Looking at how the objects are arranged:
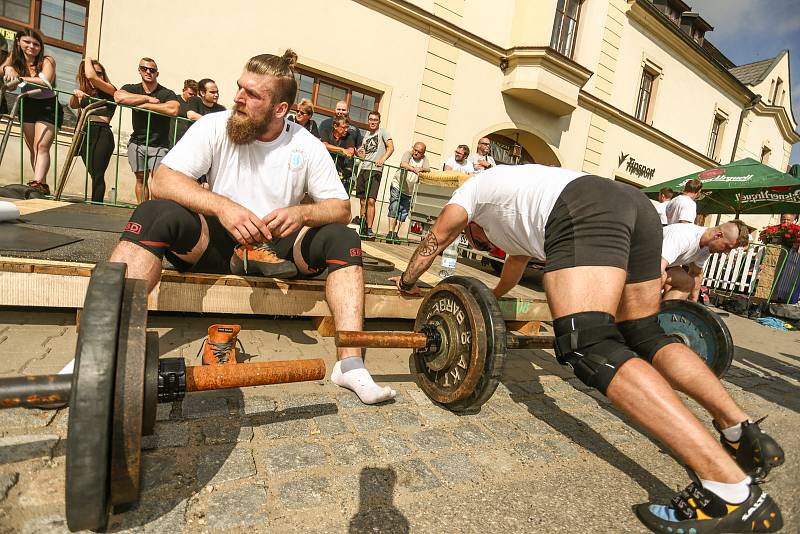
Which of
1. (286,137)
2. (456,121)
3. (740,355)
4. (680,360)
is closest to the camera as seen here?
(680,360)

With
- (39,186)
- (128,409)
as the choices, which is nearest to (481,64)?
(39,186)

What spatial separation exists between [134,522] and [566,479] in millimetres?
1443

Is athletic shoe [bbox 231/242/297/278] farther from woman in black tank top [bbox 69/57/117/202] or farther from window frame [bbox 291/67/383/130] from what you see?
window frame [bbox 291/67/383/130]

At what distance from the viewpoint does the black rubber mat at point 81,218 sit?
2971 mm

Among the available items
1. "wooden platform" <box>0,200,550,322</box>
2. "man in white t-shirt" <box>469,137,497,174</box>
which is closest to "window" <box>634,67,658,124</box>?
"man in white t-shirt" <box>469,137,497,174</box>

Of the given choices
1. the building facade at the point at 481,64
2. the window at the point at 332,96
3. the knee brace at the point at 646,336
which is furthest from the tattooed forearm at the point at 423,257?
the window at the point at 332,96

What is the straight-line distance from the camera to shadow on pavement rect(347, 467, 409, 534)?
1234mm

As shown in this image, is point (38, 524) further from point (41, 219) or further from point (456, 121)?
point (456, 121)

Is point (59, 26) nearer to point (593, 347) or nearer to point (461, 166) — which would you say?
point (461, 166)

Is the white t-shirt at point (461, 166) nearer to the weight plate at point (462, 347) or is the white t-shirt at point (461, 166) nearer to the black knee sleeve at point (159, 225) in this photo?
the weight plate at point (462, 347)

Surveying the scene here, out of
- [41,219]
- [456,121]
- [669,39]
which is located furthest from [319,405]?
[669,39]

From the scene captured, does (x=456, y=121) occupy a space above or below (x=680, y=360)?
above

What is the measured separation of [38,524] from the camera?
1085 millimetres

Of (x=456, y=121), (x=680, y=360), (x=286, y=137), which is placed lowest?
(x=680, y=360)
